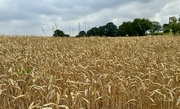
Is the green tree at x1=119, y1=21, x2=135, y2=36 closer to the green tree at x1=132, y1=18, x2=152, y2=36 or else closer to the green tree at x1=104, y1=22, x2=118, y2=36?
the green tree at x1=132, y1=18, x2=152, y2=36

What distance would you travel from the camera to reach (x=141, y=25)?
256 ft

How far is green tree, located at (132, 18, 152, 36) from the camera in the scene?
7630 centimetres

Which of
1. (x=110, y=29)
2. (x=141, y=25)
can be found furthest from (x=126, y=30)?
(x=110, y=29)

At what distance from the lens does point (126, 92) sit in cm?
318

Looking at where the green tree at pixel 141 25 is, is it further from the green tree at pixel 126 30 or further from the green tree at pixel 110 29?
the green tree at pixel 110 29

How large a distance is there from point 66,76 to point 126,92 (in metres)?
1.40

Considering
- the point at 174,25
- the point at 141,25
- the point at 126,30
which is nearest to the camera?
the point at 174,25

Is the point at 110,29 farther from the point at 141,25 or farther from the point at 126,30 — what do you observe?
the point at 141,25

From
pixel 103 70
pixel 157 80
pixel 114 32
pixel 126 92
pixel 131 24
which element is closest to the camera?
pixel 126 92

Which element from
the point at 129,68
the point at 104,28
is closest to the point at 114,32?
the point at 104,28

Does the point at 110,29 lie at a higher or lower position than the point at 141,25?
lower

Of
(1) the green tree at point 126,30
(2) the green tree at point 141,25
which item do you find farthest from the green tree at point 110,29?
(2) the green tree at point 141,25

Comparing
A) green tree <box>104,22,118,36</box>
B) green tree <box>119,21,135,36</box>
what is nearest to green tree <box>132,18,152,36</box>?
green tree <box>119,21,135,36</box>

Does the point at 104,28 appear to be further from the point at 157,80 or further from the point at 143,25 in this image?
the point at 157,80
